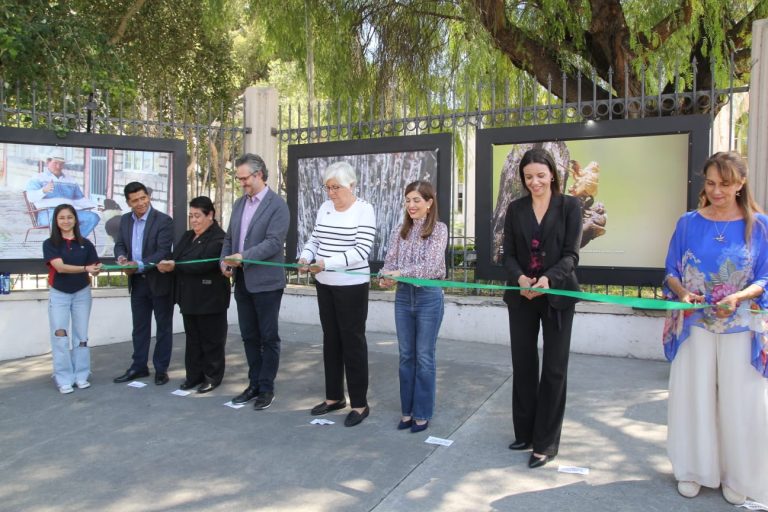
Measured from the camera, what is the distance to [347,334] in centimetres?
443

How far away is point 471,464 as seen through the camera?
3.71 m

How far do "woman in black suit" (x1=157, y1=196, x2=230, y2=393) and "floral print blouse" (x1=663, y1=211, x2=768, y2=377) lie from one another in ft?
12.1

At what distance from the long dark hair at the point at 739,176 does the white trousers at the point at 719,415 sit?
0.59 m

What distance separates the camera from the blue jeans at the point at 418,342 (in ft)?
13.7

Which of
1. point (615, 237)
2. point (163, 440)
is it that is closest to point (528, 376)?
point (163, 440)

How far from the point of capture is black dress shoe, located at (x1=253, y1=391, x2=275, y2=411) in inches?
191

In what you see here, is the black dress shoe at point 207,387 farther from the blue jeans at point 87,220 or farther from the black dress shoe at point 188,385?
the blue jeans at point 87,220

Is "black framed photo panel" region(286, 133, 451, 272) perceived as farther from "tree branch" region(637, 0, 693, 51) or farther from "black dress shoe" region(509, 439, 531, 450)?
"tree branch" region(637, 0, 693, 51)

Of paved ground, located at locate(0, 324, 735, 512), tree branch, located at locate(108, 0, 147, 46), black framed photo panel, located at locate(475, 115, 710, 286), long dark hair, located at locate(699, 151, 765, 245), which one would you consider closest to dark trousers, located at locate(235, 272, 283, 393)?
paved ground, located at locate(0, 324, 735, 512)

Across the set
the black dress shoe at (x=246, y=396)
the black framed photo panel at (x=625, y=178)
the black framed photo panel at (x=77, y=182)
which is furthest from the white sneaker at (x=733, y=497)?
the black framed photo panel at (x=77, y=182)

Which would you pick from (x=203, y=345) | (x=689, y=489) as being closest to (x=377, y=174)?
(x=203, y=345)

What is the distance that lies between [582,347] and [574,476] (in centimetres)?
342

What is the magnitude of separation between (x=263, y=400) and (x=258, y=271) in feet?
3.50

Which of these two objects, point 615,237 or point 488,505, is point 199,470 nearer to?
point 488,505
